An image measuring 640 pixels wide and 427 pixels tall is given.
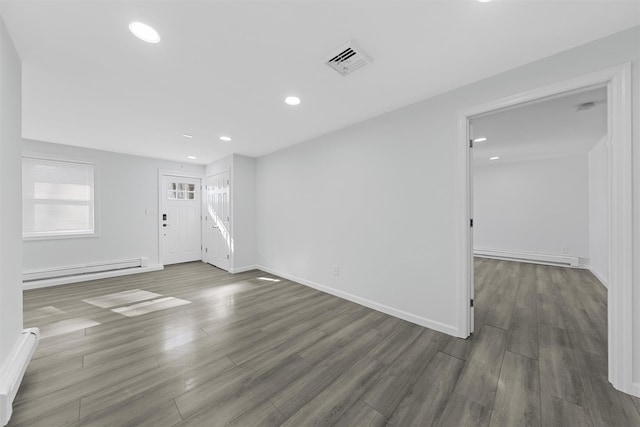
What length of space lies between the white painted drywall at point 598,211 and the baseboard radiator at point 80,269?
8465mm

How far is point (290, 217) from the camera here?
13.5 feet

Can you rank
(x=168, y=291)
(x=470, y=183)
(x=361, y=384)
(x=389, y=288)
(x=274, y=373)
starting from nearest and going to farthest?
(x=361, y=384)
(x=274, y=373)
(x=470, y=183)
(x=389, y=288)
(x=168, y=291)

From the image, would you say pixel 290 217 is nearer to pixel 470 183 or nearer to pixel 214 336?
pixel 214 336

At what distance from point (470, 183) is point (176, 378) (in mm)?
3018

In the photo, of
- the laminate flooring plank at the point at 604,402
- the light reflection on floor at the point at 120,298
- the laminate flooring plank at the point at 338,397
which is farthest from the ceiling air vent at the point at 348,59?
the light reflection on floor at the point at 120,298

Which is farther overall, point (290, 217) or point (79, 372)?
point (290, 217)

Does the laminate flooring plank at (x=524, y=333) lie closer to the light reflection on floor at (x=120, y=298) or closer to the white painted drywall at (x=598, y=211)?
the white painted drywall at (x=598, y=211)

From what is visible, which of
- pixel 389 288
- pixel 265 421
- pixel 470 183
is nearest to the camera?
pixel 265 421

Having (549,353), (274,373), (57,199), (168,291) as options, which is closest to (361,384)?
(274,373)

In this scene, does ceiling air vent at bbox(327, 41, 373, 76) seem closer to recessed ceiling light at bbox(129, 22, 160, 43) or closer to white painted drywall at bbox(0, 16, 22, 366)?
recessed ceiling light at bbox(129, 22, 160, 43)

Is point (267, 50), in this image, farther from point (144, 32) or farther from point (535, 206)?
point (535, 206)

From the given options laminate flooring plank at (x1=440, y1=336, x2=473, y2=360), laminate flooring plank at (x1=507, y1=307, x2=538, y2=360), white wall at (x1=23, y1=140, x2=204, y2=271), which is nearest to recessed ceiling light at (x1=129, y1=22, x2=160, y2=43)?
laminate flooring plank at (x1=440, y1=336, x2=473, y2=360)

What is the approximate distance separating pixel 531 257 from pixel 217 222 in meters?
7.34

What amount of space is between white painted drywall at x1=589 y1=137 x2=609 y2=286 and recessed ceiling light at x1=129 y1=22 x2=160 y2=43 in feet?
19.4
